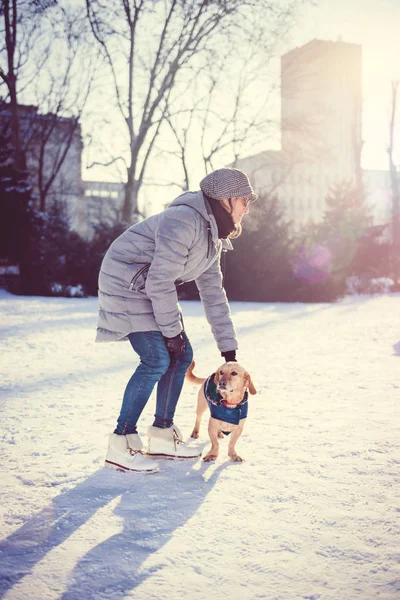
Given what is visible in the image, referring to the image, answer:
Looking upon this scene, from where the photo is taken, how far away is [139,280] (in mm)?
3178

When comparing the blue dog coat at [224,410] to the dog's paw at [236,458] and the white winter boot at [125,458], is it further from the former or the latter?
the white winter boot at [125,458]

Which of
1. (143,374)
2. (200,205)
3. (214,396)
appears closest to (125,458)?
(143,374)

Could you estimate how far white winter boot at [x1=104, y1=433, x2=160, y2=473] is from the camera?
125 inches

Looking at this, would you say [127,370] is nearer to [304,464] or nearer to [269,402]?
[269,402]

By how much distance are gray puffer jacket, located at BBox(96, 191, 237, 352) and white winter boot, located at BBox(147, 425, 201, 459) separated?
71 cm

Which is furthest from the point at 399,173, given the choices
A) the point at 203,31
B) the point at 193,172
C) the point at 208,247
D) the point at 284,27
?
the point at 208,247

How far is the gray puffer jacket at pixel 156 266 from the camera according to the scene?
118 inches

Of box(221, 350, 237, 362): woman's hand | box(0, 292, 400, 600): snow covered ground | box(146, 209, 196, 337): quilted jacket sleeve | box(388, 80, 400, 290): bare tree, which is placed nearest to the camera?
box(0, 292, 400, 600): snow covered ground

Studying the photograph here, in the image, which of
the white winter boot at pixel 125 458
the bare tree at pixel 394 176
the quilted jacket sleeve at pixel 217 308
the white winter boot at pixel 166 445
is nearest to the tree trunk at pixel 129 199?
the bare tree at pixel 394 176

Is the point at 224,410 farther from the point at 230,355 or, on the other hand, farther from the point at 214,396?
the point at 230,355

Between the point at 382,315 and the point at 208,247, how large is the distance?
1080cm

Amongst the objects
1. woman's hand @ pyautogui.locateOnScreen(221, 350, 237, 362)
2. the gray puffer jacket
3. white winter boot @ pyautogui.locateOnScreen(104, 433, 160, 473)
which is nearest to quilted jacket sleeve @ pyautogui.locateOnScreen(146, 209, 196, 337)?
the gray puffer jacket

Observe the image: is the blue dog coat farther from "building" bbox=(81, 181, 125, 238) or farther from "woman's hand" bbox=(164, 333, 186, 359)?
"building" bbox=(81, 181, 125, 238)

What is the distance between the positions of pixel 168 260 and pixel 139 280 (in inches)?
11.5
